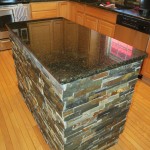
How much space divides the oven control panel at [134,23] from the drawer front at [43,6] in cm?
171

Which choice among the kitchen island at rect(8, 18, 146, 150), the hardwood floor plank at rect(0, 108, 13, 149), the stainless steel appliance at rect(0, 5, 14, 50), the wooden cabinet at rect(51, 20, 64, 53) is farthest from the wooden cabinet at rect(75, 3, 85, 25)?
the hardwood floor plank at rect(0, 108, 13, 149)

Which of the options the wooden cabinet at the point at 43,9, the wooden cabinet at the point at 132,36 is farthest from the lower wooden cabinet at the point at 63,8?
the wooden cabinet at the point at 132,36

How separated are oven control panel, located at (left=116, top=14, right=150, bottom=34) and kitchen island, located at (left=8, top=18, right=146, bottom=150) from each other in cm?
119

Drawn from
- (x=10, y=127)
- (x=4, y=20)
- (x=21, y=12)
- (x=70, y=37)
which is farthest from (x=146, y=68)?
(x=4, y=20)

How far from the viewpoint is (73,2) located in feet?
12.9

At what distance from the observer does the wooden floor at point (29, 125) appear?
1.72 meters

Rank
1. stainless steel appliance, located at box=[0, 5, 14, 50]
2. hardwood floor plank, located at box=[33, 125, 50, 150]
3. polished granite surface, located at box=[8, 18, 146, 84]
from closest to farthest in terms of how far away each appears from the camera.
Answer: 1. polished granite surface, located at box=[8, 18, 146, 84]
2. hardwood floor plank, located at box=[33, 125, 50, 150]
3. stainless steel appliance, located at box=[0, 5, 14, 50]

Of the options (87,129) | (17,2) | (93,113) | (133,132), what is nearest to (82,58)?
(93,113)

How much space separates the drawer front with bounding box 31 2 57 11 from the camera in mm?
3643

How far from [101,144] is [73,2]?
3314mm

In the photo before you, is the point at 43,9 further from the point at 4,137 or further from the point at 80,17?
the point at 4,137

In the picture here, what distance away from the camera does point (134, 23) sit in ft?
8.43

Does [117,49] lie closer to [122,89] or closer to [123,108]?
[122,89]

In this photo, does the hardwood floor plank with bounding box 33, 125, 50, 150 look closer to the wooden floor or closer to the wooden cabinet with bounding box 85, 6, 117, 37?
the wooden floor
